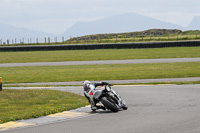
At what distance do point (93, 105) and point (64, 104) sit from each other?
2184 mm

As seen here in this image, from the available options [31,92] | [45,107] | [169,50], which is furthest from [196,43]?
[45,107]

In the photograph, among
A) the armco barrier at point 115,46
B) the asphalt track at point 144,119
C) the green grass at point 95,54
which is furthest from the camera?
the armco barrier at point 115,46

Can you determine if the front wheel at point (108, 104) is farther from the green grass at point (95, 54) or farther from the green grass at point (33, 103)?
the green grass at point (95, 54)

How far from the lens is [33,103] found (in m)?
15.7

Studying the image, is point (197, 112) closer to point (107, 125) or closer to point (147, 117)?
point (147, 117)

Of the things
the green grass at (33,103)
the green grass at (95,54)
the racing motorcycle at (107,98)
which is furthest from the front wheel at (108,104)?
the green grass at (95,54)

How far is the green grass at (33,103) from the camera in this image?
13.0m

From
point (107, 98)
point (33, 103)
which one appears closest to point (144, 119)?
point (107, 98)

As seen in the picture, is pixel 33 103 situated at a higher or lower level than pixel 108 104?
lower

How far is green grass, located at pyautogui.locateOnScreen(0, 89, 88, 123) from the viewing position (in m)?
13.0

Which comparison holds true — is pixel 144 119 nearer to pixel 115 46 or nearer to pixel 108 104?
pixel 108 104

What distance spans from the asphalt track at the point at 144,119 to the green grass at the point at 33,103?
1425mm

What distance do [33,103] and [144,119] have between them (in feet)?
17.9

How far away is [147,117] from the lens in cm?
1192
